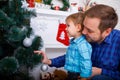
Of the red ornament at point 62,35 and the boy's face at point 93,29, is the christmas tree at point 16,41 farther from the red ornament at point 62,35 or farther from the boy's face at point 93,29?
the red ornament at point 62,35

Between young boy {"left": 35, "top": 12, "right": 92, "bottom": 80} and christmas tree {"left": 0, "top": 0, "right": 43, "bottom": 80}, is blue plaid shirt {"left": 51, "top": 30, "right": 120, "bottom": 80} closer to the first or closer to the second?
young boy {"left": 35, "top": 12, "right": 92, "bottom": 80}

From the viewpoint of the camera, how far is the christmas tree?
106 centimetres

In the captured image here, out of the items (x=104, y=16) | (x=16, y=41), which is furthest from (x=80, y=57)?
(x=16, y=41)

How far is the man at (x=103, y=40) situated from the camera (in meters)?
1.11

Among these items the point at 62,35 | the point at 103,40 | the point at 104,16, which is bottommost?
the point at 62,35

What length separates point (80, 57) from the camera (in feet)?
4.04

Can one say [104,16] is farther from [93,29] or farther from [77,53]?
[77,53]

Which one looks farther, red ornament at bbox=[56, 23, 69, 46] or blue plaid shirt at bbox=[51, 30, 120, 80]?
red ornament at bbox=[56, 23, 69, 46]

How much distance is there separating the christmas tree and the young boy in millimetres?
82

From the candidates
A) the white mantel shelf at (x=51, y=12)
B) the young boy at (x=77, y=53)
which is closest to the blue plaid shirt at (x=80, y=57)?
the young boy at (x=77, y=53)

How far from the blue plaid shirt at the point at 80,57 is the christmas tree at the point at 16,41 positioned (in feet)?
0.73

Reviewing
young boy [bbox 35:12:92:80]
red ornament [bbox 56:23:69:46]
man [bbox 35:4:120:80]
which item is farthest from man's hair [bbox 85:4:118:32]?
red ornament [bbox 56:23:69:46]

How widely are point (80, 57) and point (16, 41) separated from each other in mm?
413

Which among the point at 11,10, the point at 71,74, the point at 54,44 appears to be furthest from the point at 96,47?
the point at 54,44
